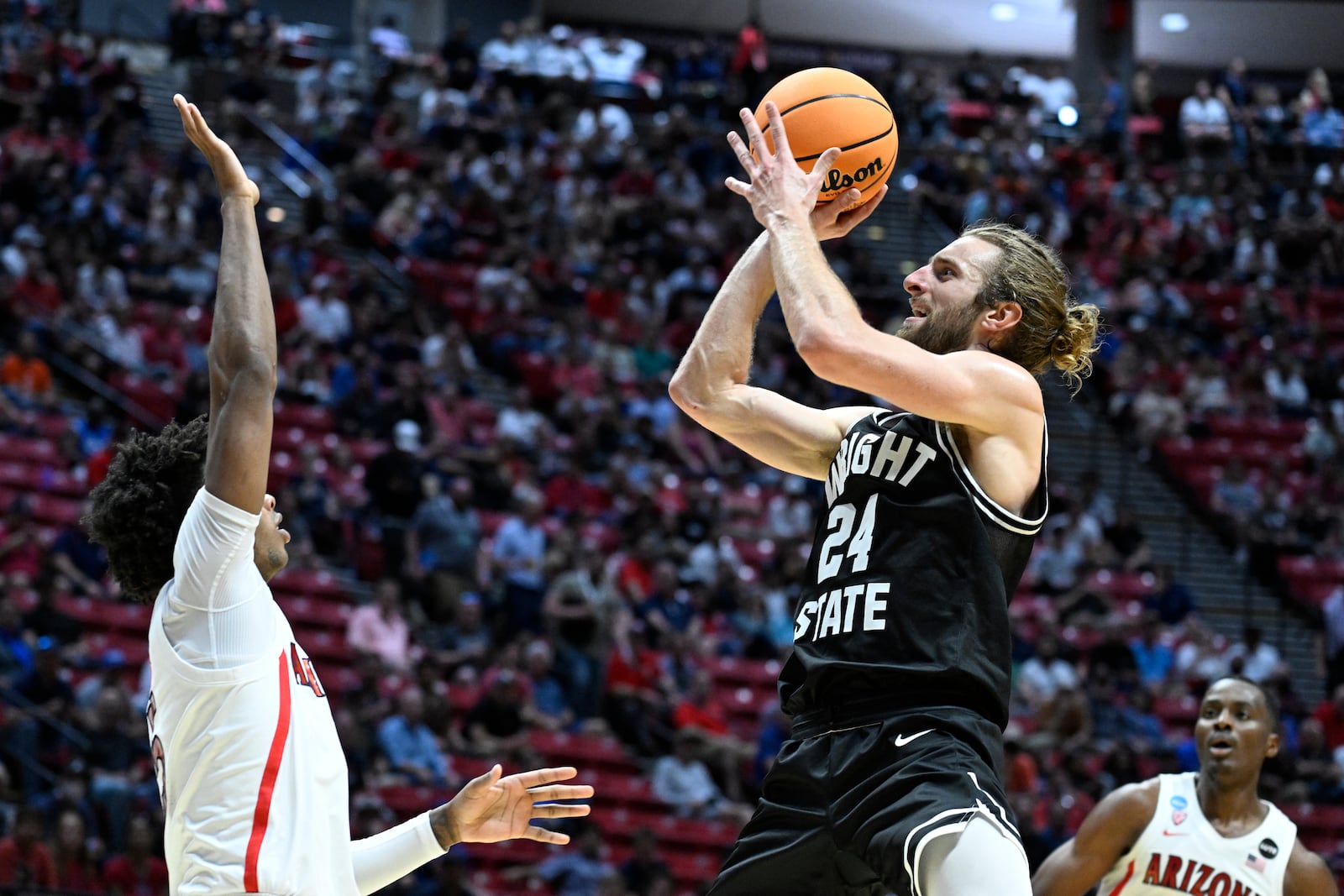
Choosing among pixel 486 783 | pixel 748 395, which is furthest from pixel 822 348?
pixel 486 783

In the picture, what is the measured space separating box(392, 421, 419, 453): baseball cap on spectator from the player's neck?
352 inches

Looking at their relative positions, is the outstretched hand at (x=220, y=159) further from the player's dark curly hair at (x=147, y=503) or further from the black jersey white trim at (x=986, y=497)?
the black jersey white trim at (x=986, y=497)

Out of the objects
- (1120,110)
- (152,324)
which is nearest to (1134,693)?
(152,324)

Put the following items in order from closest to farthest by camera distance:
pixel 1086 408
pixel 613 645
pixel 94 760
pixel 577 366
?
pixel 94 760 → pixel 613 645 → pixel 577 366 → pixel 1086 408

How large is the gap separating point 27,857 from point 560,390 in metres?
7.33

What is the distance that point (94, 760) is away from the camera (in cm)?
1024

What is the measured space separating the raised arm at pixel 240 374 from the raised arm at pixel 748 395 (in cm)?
135

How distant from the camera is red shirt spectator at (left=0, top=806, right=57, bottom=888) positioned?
30.6ft

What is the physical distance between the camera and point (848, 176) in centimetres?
430

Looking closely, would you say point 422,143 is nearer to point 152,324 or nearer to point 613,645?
point 152,324

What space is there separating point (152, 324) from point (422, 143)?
5167mm

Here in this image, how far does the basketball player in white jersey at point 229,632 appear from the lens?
10.7ft

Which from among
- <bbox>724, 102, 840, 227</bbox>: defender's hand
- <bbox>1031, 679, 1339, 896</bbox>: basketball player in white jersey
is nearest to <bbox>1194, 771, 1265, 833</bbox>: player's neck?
<bbox>1031, 679, 1339, 896</bbox>: basketball player in white jersey

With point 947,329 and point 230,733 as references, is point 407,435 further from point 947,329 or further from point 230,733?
point 230,733
